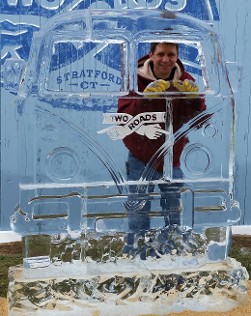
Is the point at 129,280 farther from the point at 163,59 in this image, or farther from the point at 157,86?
the point at 163,59

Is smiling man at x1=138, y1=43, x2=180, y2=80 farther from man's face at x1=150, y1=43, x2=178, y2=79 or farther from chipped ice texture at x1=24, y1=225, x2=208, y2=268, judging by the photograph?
chipped ice texture at x1=24, y1=225, x2=208, y2=268

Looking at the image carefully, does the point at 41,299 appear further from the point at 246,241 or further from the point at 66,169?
the point at 246,241

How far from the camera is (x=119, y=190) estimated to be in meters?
2.66

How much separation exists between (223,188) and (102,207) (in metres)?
0.57

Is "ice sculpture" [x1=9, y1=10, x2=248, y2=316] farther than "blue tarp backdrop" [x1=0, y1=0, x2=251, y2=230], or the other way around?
"blue tarp backdrop" [x1=0, y1=0, x2=251, y2=230]

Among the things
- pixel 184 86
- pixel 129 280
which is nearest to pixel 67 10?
pixel 184 86

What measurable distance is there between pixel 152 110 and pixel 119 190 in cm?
39

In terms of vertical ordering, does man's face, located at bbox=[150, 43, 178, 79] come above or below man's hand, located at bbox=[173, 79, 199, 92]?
above

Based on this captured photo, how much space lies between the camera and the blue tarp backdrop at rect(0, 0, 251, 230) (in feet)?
12.7

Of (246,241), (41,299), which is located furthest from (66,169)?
(246,241)

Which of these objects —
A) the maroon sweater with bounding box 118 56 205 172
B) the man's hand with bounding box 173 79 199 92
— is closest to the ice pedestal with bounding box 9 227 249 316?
the maroon sweater with bounding box 118 56 205 172

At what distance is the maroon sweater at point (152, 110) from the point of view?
258 centimetres

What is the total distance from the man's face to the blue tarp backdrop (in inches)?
43.6

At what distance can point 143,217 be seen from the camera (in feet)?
8.79
